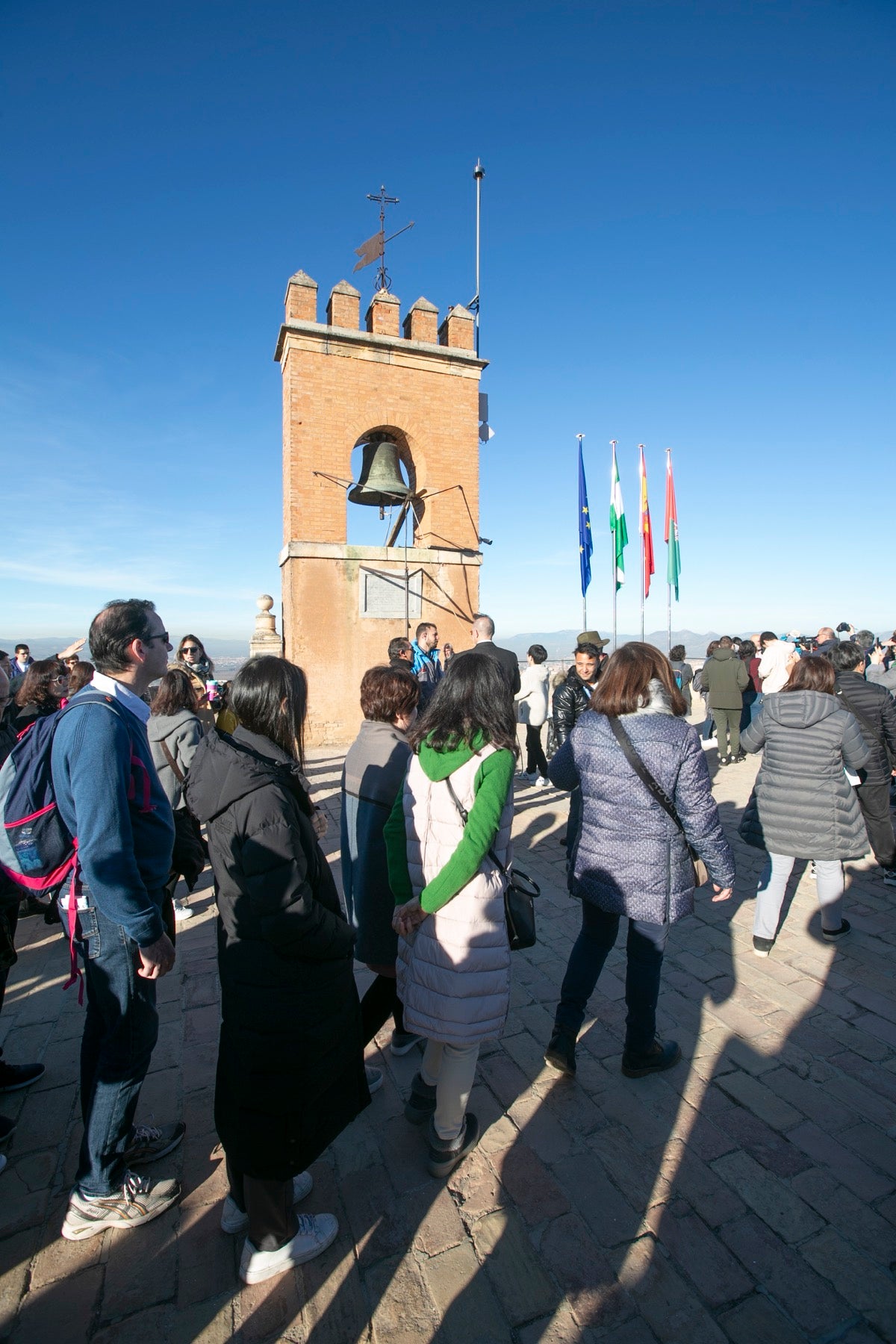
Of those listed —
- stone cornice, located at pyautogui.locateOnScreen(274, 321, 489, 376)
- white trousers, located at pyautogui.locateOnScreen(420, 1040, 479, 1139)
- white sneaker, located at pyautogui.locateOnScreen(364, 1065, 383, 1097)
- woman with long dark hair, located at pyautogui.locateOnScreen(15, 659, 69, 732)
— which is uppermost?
stone cornice, located at pyautogui.locateOnScreen(274, 321, 489, 376)

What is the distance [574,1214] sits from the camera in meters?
2.13

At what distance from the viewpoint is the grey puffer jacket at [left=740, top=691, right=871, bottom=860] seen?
12.2 feet

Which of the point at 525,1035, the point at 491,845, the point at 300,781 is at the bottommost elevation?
the point at 525,1035

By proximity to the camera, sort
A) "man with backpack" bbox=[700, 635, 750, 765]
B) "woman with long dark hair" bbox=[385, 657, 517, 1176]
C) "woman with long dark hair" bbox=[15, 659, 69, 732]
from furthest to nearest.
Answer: "man with backpack" bbox=[700, 635, 750, 765] < "woman with long dark hair" bbox=[15, 659, 69, 732] < "woman with long dark hair" bbox=[385, 657, 517, 1176]

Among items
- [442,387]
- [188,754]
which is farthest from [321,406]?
[188,754]

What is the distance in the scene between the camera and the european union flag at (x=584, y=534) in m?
14.5

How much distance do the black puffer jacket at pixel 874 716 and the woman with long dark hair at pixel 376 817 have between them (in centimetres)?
345

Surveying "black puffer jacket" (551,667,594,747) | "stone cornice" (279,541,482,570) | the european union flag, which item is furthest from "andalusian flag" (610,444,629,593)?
"black puffer jacket" (551,667,594,747)

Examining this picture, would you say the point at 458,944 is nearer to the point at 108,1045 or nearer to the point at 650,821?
the point at 650,821

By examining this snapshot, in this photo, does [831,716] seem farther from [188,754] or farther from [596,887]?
[188,754]

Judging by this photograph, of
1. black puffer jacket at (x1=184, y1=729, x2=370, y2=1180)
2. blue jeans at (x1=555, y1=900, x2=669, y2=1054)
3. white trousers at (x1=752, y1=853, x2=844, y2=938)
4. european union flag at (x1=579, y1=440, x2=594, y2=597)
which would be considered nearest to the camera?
black puffer jacket at (x1=184, y1=729, x2=370, y2=1180)

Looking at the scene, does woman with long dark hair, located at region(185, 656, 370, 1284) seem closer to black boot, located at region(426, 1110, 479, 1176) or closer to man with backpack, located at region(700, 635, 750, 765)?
black boot, located at region(426, 1110, 479, 1176)

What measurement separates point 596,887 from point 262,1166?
1.54 metres

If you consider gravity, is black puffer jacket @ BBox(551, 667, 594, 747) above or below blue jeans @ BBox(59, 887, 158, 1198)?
above
